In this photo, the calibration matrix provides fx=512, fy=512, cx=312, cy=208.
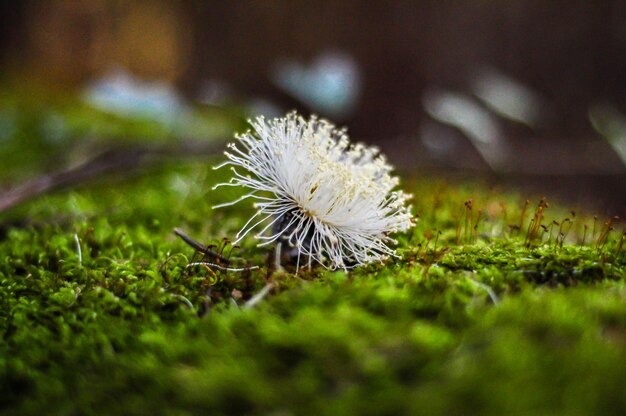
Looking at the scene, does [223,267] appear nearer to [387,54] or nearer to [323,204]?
[323,204]

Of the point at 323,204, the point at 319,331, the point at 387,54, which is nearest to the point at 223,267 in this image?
the point at 323,204

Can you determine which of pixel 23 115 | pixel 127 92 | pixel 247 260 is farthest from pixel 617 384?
pixel 23 115

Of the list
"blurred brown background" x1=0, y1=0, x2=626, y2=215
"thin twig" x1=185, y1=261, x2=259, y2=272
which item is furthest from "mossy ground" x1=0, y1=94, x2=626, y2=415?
"blurred brown background" x1=0, y1=0, x2=626, y2=215

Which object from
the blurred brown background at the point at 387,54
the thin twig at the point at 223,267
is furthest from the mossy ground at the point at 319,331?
the blurred brown background at the point at 387,54

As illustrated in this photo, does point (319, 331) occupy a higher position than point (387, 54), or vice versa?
point (387, 54)

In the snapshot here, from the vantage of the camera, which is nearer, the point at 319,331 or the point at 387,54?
the point at 319,331
